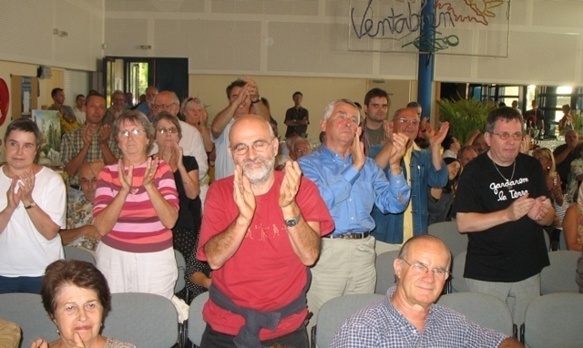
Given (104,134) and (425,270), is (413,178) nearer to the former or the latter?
(425,270)

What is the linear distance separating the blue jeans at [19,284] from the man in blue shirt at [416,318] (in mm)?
1908

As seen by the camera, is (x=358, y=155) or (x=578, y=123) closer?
(x=358, y=155)

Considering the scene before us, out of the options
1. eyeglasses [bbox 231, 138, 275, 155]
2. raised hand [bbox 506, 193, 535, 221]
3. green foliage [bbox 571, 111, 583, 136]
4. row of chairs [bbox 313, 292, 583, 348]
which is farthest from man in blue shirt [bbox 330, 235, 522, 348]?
green foliage [bbox 571, 111, 583, 136]

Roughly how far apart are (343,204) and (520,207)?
0.93 metres

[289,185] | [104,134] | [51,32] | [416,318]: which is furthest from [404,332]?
[51,32]

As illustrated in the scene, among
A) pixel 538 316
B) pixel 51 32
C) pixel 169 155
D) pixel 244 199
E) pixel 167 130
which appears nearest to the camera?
pixel 244 199

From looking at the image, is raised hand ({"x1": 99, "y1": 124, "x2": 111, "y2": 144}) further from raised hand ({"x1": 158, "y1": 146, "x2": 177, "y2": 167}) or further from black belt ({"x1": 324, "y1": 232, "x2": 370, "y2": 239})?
black belt ({"x1": 324, "y1": 232, "x2": 370, "y2": 239})

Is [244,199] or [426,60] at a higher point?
[426,60]

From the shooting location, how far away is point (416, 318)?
8.51ft

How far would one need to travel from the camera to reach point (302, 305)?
2.84 meters

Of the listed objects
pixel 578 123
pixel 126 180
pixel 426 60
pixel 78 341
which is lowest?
pixel 78 341

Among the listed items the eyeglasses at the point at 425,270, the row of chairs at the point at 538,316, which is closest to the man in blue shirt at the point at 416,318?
the eyeglasses at the point at 425,270

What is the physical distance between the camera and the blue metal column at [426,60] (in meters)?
11.8

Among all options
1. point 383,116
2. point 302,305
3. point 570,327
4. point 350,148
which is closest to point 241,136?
point 302,305
